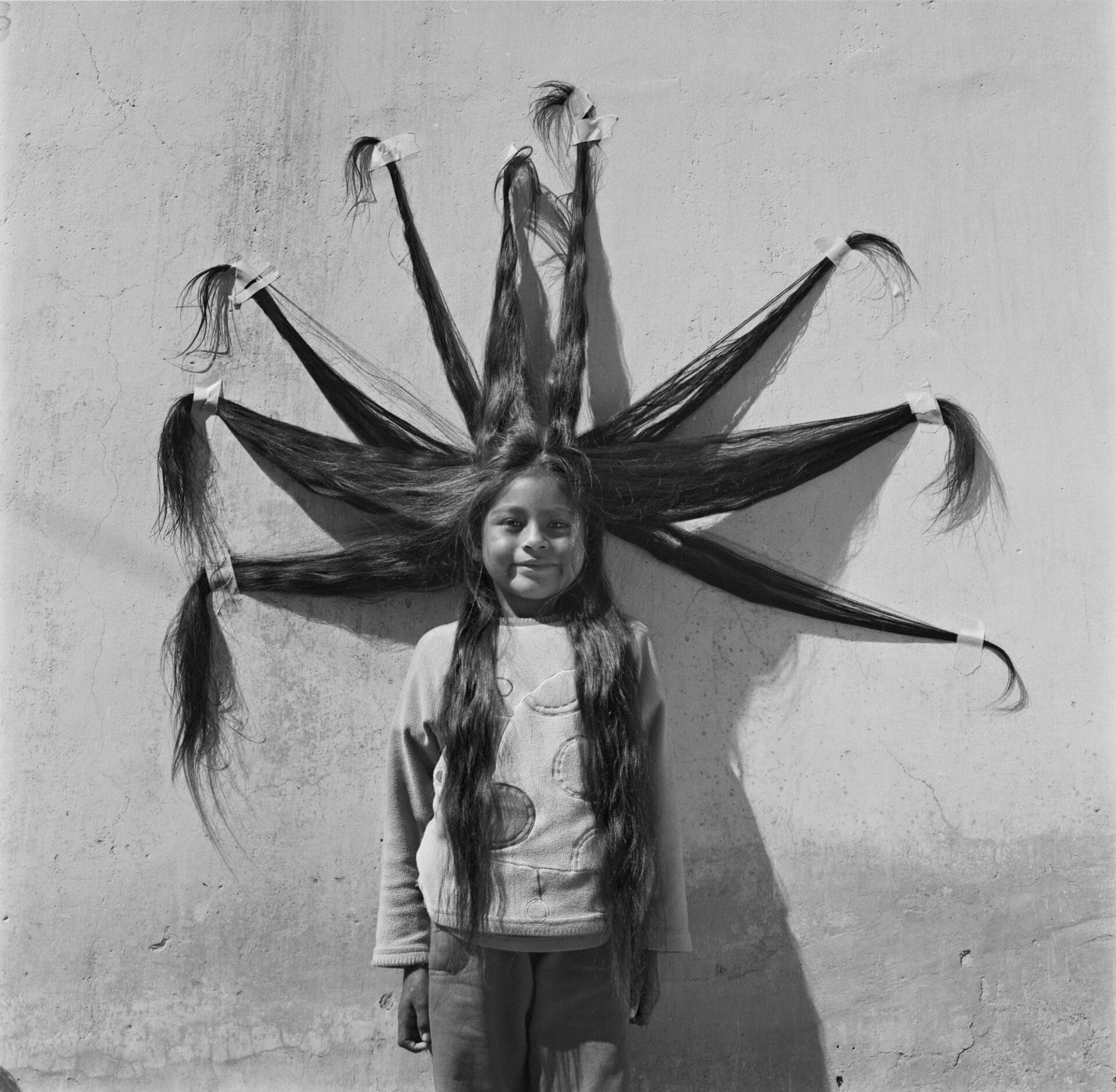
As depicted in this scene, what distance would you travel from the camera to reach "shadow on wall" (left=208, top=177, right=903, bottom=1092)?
233cm

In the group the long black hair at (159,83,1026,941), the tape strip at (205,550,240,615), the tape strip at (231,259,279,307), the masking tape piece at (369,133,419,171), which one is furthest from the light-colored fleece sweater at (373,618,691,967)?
the masking tape piece at (369,133,419,171)

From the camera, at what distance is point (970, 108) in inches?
98.4

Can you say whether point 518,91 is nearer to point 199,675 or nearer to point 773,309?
point 773,309

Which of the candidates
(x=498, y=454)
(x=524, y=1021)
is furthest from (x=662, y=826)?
(x=498, y=454)

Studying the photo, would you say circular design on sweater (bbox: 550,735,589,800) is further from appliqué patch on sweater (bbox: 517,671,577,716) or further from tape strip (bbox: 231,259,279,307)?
tape strip (bbox: 231,259,279,307)

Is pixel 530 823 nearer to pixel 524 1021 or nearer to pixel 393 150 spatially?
pixel 524 1021

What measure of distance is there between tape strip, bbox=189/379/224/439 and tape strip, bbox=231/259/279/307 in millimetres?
190

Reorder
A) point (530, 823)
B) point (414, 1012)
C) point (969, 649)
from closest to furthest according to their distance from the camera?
point (530, 823)
point (414, 1012)
point (969, 649)

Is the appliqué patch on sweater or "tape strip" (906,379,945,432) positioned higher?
"tape strip" (906,379,945,432)

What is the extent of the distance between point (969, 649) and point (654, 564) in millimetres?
705

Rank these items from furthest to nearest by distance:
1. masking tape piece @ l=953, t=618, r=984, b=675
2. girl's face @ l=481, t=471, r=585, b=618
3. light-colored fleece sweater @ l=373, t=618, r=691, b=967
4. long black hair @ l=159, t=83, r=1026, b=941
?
masking tape piece @ l=953, t=618, r=984, b=675 < long black hair @ l=159, t=83, r=1026, b=941 < girl's face @ l=481, t=471, r=585, b=618 < light-colored fleece sweater @ l=373, t=618, r=691, b=967

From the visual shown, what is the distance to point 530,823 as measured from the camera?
1.93 metres

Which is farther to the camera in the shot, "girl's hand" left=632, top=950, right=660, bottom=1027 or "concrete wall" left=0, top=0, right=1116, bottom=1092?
"concrete wall" left=0, top=0, right=1116, bottom=1092

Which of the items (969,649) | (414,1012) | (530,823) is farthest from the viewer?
(969,649)
